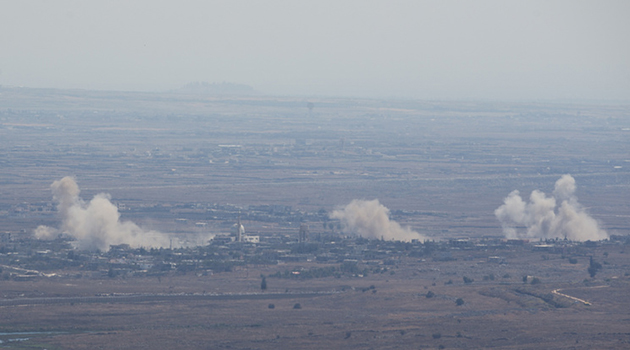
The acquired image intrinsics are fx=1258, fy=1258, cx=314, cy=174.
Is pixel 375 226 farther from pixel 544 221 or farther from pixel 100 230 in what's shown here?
pixel 100 230

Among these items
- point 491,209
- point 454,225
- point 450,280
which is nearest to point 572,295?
point 450,280

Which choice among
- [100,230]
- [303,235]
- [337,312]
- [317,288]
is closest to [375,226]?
[303,235]

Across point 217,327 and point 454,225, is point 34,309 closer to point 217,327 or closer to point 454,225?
point 217,327

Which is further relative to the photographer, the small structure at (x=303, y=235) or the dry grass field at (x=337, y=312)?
the small structure at (x=303, y=235)

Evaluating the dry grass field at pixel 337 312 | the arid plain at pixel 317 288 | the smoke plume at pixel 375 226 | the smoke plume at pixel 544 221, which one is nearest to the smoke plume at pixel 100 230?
the arid plain at pixel 317 288

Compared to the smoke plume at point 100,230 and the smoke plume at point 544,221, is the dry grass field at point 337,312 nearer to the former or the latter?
the smoke plume at point 100,230

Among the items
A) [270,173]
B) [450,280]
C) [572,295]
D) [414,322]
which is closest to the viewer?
[414,322]

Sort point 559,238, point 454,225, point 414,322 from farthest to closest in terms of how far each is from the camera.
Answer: point 454,225 < point 559,238 < point 414,322
